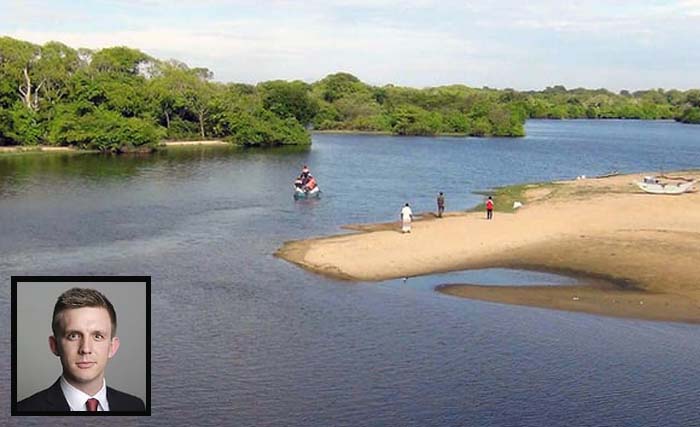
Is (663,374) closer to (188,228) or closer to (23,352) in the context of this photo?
(23,352)

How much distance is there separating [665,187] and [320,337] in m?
28.7

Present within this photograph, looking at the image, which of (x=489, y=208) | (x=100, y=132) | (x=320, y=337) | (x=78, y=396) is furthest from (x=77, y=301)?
(x=100, y=132)

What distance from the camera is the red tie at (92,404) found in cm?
648

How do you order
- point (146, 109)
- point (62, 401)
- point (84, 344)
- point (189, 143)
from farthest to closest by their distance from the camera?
point (189, 143)
point (146, 109)
point (62, 401)
point (84, 344)

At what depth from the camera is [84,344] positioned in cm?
617

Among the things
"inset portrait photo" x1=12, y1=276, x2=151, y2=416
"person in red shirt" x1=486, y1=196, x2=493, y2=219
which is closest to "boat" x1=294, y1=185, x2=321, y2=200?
"person in red shirt" x1=486, y1=196, x2=493, y2=219

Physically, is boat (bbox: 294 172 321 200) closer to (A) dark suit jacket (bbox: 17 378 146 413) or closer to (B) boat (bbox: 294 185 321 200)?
(B) boat (bbox: 294 185 321 200)

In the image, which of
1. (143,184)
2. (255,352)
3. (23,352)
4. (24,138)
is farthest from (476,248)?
(24,138)

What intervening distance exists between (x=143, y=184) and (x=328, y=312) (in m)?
30.5

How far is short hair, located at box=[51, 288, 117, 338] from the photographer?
6184mm

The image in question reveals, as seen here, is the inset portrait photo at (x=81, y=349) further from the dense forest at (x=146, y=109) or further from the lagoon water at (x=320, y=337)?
the dense forest at (x=146, y=109)

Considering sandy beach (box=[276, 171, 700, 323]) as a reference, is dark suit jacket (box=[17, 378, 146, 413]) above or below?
above

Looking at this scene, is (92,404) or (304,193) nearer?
(92,404)

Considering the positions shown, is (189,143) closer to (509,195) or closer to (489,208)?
(509,195)
